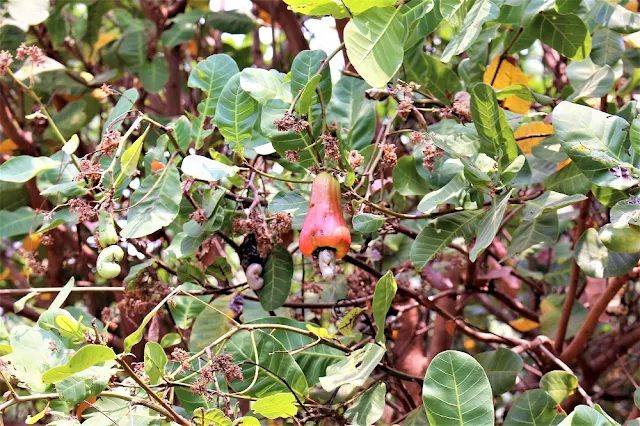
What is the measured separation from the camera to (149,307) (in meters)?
1.24

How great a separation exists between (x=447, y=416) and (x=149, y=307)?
0.60m

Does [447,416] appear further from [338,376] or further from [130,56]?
[130,56]

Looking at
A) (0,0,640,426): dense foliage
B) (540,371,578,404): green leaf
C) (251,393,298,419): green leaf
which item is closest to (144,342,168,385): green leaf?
(0,0,640,426): dense foliage

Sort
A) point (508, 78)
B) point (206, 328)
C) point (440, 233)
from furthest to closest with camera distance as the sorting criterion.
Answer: point (508, 78)
point (206, 328)
point (440, 233)

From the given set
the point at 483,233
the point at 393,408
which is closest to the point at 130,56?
the point at 393,408

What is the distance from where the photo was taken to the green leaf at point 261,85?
0.95 metres

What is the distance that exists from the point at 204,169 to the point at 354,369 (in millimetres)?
296

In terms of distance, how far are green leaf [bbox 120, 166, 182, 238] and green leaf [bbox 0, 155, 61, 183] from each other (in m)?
0.14

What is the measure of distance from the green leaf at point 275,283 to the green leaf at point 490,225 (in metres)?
0.30

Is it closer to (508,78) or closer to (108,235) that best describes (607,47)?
(508,78)

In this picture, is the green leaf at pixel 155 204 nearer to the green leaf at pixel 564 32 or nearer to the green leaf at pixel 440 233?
the green leaf at pixel 440 233

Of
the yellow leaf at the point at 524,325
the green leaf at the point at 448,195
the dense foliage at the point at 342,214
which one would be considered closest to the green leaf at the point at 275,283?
the dense foliage at the point at 342,214

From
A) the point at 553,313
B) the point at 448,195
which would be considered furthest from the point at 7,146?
the point at 553,313

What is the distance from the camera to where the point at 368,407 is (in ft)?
3.23
